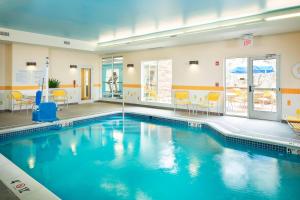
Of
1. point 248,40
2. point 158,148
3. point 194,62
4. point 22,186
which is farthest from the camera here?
point 194,62

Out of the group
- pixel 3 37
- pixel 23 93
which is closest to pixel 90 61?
pixel 23 93

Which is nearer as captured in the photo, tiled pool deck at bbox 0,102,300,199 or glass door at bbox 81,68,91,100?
tiled pool deck at bbox 0,102,300,199

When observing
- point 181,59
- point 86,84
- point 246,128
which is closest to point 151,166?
point 246,128

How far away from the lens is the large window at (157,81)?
998 centimetres

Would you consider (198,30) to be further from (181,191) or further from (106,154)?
(181,191)

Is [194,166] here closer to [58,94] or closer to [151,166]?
[151,166]

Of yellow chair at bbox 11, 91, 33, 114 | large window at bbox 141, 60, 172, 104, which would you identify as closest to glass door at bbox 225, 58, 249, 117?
large window at bbox 141, 60, 172, 104

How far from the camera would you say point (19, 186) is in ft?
9.40

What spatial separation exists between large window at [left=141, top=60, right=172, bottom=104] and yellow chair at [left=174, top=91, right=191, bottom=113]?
0.68m

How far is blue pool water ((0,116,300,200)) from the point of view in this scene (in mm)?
3184

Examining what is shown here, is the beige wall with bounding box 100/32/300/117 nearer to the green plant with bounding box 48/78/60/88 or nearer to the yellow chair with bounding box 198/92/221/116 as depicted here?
the yellow chair with bounding box 198/92/221/116

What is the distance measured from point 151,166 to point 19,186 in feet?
6.83

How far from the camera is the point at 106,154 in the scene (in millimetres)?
4738

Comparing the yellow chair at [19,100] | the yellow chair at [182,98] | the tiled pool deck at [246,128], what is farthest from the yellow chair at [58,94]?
the yellow chair at [182,98]
